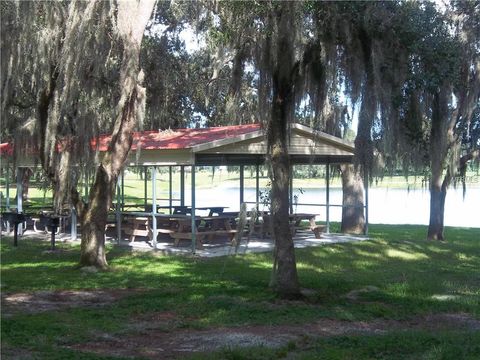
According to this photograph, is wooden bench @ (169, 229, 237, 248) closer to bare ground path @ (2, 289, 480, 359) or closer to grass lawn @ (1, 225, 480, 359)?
grass lawn @ (1, 225, 480, 359)

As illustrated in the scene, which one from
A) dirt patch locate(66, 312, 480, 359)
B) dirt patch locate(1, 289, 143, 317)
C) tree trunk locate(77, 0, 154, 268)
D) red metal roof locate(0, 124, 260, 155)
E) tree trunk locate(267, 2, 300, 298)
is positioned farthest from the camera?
red metal roof locate(0, 124, 260, 155)

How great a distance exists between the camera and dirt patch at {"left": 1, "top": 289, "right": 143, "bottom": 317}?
7.75m

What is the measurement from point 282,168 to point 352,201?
1075cm

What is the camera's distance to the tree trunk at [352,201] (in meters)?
19.0

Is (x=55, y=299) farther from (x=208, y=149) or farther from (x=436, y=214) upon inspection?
(x=436, y=214)

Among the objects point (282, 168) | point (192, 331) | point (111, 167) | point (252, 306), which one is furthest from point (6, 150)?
point (192, 331)

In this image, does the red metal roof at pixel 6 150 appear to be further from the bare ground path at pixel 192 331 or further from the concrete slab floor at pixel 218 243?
the bare ground path at pixel 192 331

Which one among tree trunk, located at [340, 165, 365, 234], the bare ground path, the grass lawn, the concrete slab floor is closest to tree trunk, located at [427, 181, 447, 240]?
the concrete slab floor

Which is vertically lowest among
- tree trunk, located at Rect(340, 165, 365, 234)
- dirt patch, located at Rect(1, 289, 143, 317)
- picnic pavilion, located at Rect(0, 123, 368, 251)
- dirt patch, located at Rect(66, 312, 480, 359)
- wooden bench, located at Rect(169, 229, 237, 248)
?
dirt patch, located at Rect(66, 312, 480, 359)

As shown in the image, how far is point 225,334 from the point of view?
258 inches

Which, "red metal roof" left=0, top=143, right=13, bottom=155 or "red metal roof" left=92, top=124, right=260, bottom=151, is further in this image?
"red metal roof" left=0, top=143, right=13, bottom=155

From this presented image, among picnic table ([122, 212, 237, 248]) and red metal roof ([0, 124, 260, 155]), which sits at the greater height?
red metal roof ([0, 124, 260, 155])

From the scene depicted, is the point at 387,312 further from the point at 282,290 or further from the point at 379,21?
the point at 379,21

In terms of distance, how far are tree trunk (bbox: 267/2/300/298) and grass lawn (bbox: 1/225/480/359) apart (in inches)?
13.5
